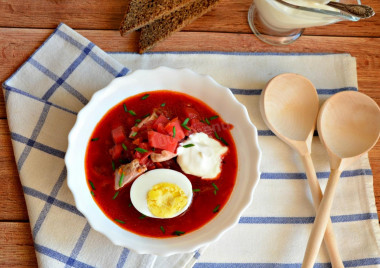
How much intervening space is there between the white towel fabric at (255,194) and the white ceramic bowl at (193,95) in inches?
5.8

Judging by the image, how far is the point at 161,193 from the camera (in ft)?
5.32

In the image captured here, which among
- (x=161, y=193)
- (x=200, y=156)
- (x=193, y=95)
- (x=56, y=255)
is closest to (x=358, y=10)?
(x=193, y=95)

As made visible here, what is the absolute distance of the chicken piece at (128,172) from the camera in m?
1.60

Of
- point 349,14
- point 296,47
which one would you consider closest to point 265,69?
point 296,47

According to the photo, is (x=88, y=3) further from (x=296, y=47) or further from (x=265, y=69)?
(x=296, y=47)

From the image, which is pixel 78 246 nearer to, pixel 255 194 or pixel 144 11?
pixel 255 194

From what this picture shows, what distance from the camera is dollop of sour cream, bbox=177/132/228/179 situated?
1.62 metres

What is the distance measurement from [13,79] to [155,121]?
28.5 inches

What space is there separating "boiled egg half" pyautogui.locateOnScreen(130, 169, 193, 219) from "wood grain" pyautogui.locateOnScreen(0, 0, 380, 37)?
783 millimetres

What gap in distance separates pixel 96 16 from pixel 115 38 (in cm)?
15

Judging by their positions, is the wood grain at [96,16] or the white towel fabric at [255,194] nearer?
the white towel fabric at [255,194]

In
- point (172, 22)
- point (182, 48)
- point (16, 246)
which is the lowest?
point (16, 246)

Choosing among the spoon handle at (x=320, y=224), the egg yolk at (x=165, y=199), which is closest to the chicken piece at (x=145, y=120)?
the egg yolk at (x=165, y=199)

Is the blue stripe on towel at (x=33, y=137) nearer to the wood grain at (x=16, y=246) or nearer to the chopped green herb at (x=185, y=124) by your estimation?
the wood grain at (x=16, y=246)
